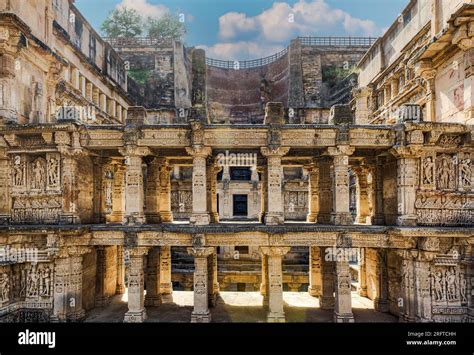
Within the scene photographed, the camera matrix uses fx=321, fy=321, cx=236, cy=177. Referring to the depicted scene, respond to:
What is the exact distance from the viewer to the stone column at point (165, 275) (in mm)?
15065

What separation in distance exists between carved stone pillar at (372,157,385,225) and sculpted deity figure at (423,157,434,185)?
78.5 inches

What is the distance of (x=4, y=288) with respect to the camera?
11.1 metres

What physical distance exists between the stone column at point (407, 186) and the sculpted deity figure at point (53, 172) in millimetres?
12092

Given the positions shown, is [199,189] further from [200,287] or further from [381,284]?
[381,284]

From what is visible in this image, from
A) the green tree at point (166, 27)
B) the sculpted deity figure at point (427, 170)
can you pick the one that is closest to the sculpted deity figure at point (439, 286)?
the sculpted deity figure at point (427, 170)

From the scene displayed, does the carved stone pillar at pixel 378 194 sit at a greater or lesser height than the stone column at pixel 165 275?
greater

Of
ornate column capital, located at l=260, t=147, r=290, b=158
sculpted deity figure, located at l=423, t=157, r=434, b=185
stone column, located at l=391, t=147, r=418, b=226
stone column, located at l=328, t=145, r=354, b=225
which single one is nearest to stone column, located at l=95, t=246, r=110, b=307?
ornate column capital, located at l=260, t=147, r=290, b=158

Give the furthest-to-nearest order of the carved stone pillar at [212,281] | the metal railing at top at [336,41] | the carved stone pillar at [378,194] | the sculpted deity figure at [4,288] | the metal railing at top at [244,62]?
1. the metal railing at top at [244,62]
2. the metal railing at top at [336,41]
3. the carved stone pillar at [212,281]
4. the carved stone pillar at [378,194]
5. the sculpted deity figure at [4,288]

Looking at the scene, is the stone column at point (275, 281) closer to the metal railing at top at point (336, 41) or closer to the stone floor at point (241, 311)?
the stone floor at point (241, 311)

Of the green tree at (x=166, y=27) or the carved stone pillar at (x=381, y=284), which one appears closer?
the carved stone pillar at (x=381, y=284)

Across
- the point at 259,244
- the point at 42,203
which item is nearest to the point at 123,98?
the point at 42,203

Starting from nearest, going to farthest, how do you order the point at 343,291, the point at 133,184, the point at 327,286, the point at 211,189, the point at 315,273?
the point at 343,291 → the point at 133,184 → the point at 327,286 → the point at 211,189 → the point at 315,273

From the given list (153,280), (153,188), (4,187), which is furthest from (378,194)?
(4,187)

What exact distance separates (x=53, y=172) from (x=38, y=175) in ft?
1.91
